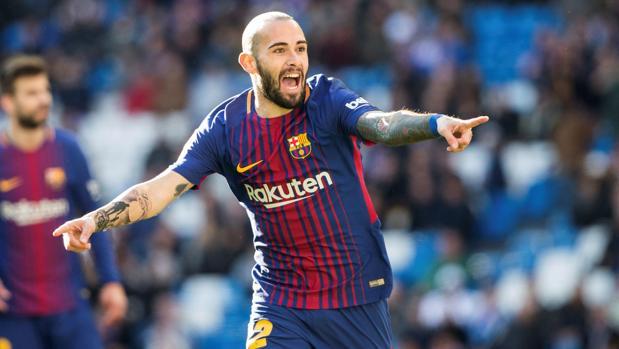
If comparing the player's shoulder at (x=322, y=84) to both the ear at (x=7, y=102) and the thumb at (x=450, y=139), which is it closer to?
the thumb at (x=450, y=139)

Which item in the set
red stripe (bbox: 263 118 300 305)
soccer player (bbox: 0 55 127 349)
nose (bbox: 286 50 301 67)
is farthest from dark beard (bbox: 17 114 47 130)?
nose (bbox: 286 50 301 67)

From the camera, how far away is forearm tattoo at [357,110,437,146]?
6.48m

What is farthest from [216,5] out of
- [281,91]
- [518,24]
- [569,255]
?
[281,91]

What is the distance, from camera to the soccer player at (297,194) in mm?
7133

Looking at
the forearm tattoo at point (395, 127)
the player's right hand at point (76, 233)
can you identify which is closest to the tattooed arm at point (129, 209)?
the player's right hand at point (76, 233)

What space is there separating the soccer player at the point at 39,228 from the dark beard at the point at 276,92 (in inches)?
91.1

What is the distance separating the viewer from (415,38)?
17094mm

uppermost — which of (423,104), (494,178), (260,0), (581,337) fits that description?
(260,0)

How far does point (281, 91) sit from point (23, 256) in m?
2.68

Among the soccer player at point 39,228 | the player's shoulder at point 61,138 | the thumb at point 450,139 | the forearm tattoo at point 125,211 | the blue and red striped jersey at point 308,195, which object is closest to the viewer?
the thumb at point 450,139

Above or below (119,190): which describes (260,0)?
above

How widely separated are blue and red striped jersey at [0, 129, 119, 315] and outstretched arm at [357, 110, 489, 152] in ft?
9.54

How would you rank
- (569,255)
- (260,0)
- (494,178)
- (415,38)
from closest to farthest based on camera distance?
(569,255) < (494,178) < (415,38) < (260,0)

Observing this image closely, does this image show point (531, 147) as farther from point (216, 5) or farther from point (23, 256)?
point (23, 256)
